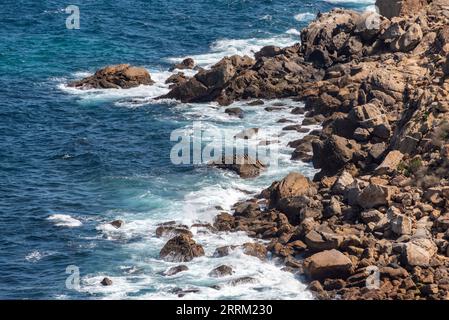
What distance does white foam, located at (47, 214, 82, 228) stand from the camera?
63050 millimetres

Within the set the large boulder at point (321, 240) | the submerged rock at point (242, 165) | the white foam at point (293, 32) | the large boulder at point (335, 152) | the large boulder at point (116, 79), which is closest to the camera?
the large boulder at point (321, 240)

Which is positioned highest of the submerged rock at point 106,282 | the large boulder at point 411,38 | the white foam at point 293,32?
the large boulder at point 411,38

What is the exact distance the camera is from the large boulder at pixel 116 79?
9425 centimetres

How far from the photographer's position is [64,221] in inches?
2505

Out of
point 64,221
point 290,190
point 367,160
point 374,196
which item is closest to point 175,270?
point 290,190

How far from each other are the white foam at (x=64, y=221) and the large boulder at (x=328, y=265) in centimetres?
1870

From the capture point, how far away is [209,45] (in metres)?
109

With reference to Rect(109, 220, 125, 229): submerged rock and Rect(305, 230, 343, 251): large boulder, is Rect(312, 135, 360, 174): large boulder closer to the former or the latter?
Rect(305, 230, 343, 251): large boulder

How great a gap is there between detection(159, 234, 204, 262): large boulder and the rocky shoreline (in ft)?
0.23

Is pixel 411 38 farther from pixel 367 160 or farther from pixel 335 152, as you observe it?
pixel 367 160

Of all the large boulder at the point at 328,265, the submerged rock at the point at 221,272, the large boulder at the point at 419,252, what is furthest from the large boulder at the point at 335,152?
the large boulder at the point at 419,252

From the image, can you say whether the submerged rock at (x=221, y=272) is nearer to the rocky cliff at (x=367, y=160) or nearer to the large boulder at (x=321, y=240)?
the rocky cliff at (x=367, y=160)

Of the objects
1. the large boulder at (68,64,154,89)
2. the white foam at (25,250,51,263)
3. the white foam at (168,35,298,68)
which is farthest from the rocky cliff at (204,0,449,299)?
the white foam at (25,250,51,263)
